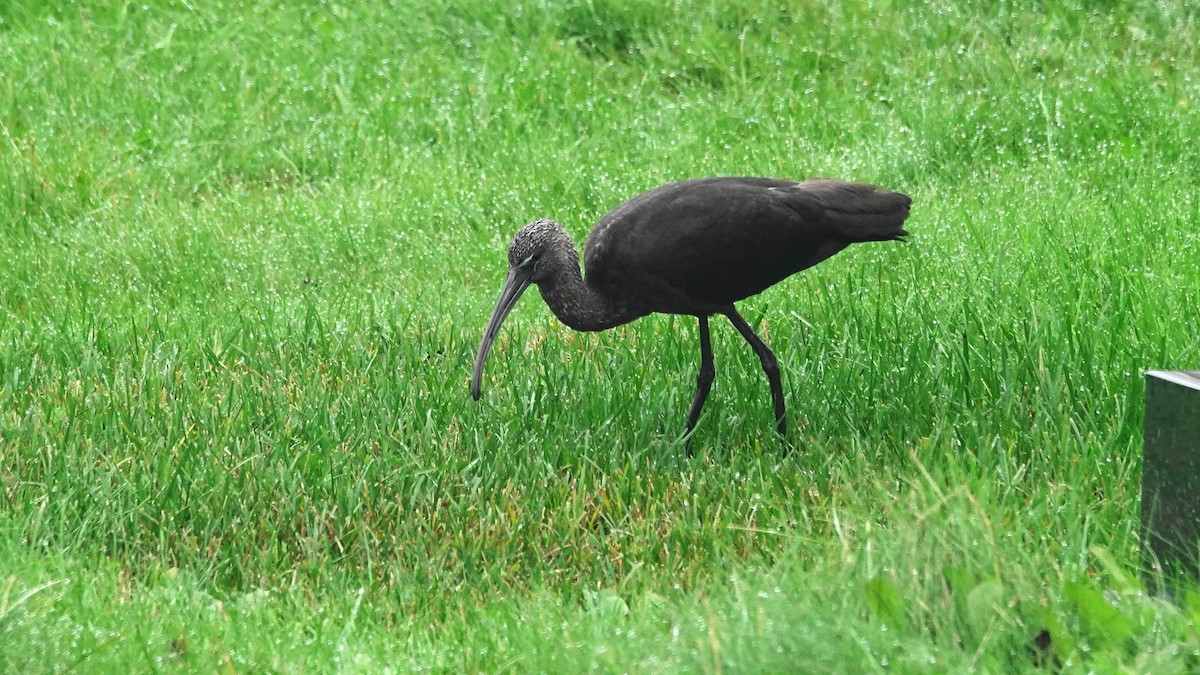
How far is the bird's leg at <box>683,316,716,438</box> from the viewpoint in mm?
4750

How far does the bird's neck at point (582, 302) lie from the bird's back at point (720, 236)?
36 millimetres

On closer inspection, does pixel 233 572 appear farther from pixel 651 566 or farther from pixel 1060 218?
pixel 1060 218

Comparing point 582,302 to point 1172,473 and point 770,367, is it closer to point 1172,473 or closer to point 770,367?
point 770,367

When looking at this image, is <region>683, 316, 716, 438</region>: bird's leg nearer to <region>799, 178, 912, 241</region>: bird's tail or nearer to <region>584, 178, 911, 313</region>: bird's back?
<region>584, 178, 911, 313</region>: bird's back

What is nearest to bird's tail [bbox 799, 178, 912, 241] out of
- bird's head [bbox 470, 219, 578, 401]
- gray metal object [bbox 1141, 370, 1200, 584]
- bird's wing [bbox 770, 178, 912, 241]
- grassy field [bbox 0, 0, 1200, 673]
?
bird's wing [bbox 770, 178, 912, 241]

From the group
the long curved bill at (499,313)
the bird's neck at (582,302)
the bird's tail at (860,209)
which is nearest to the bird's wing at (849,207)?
the bird's tail at (860,209)

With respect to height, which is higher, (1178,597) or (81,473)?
(1178,597)

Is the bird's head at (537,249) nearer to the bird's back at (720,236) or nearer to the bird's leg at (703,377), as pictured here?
the bird's back at (720,236)

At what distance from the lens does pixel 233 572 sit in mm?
3939

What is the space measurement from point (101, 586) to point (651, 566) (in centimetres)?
144

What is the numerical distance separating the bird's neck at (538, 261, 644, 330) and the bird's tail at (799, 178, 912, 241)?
0.72m

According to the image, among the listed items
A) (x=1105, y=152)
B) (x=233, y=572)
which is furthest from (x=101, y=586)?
(x=1105, y=152)

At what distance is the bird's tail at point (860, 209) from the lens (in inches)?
184

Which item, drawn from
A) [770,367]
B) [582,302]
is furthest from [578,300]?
[770,367]
